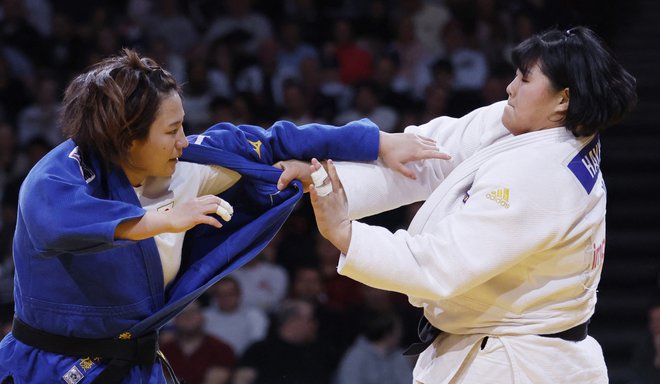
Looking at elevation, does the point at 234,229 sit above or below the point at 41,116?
above

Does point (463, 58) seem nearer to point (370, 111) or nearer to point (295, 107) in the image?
point (370, 111)

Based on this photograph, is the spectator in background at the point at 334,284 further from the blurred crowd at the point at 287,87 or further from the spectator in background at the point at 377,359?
the spectator in background at the point at 377,359

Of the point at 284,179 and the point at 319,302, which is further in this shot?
the point at 319,302

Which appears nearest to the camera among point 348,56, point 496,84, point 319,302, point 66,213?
point 66,213

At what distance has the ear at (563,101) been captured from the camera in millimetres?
2391

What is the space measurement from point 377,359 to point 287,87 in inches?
99.0

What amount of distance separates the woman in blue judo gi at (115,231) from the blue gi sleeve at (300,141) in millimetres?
55

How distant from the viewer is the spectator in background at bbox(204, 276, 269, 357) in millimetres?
5309

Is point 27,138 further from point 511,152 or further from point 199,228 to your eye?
point 511,152

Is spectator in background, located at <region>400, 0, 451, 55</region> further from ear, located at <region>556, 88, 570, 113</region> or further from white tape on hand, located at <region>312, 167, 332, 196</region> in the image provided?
white tape on hand, located at <region>312, 167, 332, 196</region>

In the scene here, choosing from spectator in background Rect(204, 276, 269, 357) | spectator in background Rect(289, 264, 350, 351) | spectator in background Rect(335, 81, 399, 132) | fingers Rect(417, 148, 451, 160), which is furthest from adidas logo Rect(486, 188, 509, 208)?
spectator in background Rect(335, 81, 399, 132)

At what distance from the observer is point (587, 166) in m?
2.41

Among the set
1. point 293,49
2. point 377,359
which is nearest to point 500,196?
point 377,359

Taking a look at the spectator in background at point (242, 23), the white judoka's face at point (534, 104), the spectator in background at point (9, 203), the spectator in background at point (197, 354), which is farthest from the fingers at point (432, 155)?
the spectator in background at point (242, 23)
